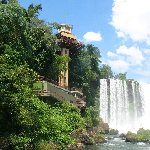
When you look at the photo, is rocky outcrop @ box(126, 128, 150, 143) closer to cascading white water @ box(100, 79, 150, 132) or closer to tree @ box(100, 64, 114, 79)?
cascading white water @ box(100, 79, 150, 132)

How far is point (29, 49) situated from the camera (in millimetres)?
35250

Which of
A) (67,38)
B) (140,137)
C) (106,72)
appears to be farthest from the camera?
(106,72)

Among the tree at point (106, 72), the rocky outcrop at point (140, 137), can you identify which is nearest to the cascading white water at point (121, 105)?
the tree at point (106, 72)

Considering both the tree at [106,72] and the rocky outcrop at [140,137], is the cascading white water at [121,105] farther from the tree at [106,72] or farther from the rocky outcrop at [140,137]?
the rocky outcrop at [140,137]

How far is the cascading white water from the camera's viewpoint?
236 ft

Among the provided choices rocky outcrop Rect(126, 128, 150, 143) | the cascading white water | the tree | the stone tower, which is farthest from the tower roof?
the tree

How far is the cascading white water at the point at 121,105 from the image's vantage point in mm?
71812

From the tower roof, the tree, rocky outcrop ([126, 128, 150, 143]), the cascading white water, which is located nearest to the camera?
rocky outcrop ([126, 128, 150, 143])

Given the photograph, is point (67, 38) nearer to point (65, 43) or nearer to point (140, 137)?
point (65, 43)

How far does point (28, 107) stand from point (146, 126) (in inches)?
2058

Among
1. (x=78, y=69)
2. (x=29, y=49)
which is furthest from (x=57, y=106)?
(x=78, y=69)

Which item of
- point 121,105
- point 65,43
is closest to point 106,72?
point 121,105

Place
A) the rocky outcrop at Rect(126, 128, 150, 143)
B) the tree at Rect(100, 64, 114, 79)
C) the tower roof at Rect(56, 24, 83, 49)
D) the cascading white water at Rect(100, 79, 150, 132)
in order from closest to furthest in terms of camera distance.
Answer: the rocky outcrop at Rect(126, 128, 150, 143)
the tower roof at Rect(56, 24, 83, 49)
the cascading white water at Rect(100, 79, 150, 132)
the tree at Rect(100, 64, 114, 79)

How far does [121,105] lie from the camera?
72625 millimetres
